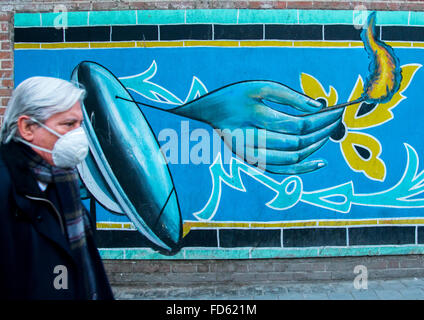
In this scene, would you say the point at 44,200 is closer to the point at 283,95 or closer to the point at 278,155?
the point at 278,155

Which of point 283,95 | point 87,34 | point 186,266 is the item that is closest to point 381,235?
point 283,95

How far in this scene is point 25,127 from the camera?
60.4 inches

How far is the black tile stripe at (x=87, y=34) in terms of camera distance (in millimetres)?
3945

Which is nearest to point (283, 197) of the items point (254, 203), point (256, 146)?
point (254, 203)

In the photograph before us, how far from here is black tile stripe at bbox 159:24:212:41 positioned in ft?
12.9

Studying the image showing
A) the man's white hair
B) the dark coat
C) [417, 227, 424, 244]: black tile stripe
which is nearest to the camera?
the dark coat

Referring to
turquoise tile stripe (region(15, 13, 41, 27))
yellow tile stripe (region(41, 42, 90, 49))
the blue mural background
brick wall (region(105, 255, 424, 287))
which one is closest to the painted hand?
the blue mural background

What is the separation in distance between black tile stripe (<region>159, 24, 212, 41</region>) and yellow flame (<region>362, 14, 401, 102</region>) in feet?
6.25

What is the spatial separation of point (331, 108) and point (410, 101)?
38.2 inches

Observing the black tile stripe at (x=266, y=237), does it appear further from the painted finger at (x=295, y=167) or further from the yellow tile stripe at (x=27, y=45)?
the yellow tile stripe at (x=27, y=45)

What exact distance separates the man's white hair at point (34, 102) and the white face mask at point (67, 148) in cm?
7

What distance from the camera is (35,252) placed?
1436 mm

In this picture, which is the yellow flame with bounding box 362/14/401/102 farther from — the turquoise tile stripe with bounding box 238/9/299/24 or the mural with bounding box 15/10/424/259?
the turquoise tile stripe with bounding box 238/9/299/24

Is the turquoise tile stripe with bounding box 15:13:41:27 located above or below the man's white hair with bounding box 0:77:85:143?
above
